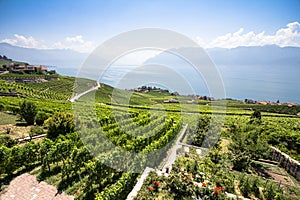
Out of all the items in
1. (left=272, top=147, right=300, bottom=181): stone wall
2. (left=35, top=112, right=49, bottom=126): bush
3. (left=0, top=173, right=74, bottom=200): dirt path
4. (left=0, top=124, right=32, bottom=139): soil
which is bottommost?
(left=0, top=124, right=32, bottom=139): soil

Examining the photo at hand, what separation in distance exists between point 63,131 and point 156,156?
7783 millimetres

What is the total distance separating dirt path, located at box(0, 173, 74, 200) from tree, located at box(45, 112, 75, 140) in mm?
5171

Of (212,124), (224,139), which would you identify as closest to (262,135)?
(224,139)

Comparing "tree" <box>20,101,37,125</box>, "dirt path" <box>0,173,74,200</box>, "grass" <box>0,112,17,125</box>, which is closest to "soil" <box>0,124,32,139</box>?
"tree" <box>20,101,37,125</box>

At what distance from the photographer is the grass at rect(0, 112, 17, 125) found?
1635 cm

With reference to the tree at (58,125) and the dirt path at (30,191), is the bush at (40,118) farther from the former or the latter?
the dirt path at (30,191)

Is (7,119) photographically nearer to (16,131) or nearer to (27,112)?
(27,112)

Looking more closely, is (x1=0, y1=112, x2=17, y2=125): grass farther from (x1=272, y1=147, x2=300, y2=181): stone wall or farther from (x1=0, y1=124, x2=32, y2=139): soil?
(x1=272, y1=147, x2=300, y2=181): stone wall

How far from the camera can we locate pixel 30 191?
688cm

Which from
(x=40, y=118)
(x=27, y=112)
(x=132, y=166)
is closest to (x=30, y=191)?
(x=132, y=166)

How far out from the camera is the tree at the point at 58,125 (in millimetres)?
12453

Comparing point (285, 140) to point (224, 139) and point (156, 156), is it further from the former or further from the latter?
point (156, 156)

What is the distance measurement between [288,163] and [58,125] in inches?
647

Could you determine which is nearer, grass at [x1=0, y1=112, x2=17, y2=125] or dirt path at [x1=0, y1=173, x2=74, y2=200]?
dirt path at [x1=0, y1=173, x2=74, y2=200]
